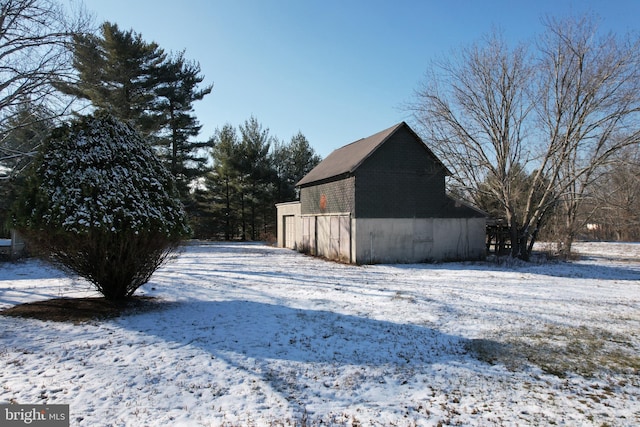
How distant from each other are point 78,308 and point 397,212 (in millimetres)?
13245

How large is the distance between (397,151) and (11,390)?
52.8ft

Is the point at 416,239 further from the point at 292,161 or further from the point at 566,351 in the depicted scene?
the point at 292,161

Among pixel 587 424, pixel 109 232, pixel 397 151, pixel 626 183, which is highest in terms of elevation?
pixel 397 151

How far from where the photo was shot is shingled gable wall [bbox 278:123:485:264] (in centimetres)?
1703

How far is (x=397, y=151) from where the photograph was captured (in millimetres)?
17797

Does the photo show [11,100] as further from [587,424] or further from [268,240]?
[268,240]

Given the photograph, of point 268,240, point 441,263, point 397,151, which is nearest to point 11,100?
point 397,151

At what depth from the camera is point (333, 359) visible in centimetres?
539

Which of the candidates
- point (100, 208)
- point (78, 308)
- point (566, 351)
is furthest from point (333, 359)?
point (78, 308)

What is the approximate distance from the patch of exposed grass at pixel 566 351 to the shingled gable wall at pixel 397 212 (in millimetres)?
10363
